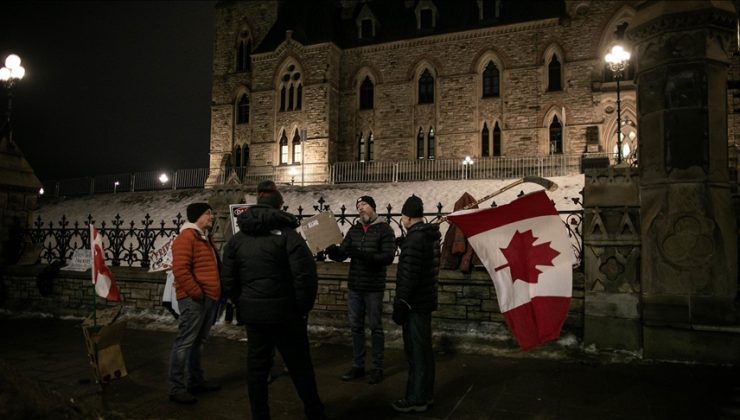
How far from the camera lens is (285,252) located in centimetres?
407

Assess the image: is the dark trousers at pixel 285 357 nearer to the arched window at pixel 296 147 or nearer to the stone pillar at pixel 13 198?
the stone pillar at pixel 13 198

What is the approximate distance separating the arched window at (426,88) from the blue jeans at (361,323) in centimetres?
2620

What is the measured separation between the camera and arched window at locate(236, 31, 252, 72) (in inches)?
1389

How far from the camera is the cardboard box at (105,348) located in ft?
15.2

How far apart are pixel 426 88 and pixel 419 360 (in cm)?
2810

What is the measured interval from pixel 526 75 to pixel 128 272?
24885 mm

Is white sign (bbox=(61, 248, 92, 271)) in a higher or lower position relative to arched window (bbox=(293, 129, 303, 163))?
lower

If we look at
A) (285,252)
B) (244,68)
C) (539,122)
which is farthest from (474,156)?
(285,252)

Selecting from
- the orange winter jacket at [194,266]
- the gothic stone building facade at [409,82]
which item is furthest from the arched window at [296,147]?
the orange winter jacket at [194,266]

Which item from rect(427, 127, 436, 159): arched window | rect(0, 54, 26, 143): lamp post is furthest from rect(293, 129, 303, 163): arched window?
rect(0, 54, 26, 143): lamp post

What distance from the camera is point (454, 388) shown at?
204 inches

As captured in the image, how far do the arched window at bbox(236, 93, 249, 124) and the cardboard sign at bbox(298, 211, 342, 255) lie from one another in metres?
29.0

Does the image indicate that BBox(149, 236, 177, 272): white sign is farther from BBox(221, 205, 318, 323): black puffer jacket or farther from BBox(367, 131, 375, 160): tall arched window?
BBox(367, 131, 375, 160): tall arched window

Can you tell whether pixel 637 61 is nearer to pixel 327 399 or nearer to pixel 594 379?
pixel 594 379
